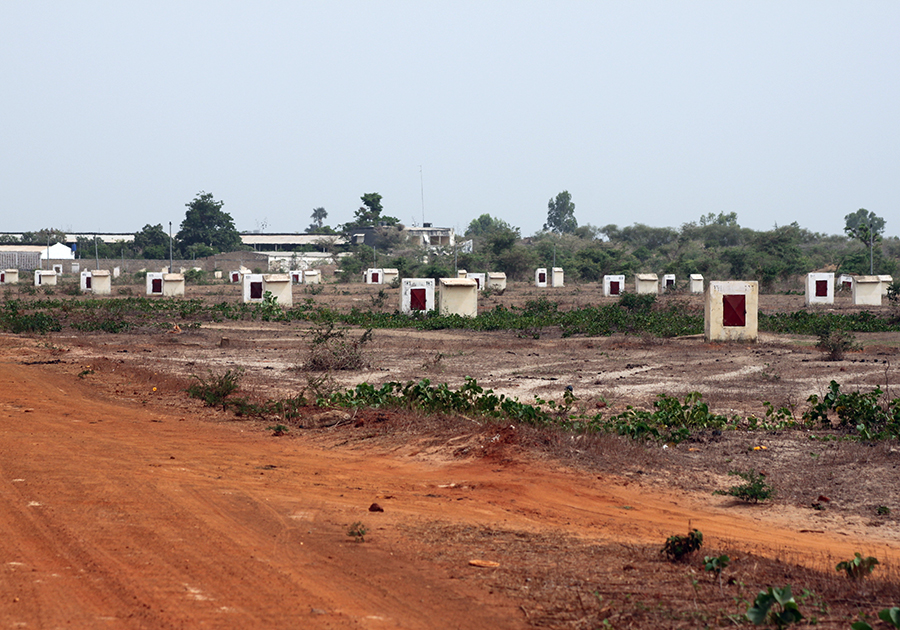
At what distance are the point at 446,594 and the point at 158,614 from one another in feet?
4.93

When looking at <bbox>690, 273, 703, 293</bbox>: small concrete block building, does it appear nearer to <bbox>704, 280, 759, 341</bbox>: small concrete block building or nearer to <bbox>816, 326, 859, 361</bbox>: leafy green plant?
<bbox>704, 280, 759, 341</bbox>: small concrete block building

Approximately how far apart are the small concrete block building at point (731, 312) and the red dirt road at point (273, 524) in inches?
580

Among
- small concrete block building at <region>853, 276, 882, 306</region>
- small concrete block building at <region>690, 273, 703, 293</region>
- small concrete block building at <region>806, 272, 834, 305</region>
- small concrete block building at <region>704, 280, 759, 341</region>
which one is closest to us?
small concrete block building at <region>704, 280, 759, 341</region>

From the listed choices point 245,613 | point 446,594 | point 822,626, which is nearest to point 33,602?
point 245,613

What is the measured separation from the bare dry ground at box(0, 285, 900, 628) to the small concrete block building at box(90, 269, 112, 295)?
3922 cm

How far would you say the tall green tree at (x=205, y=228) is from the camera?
99.3 metres

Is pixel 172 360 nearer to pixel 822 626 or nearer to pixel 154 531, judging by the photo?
pixel 154 531

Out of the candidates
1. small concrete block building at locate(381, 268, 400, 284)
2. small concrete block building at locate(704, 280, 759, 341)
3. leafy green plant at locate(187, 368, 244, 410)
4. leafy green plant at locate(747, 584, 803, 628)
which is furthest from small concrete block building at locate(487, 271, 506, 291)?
leafy green plant at locate(747, 584, 803, 628)

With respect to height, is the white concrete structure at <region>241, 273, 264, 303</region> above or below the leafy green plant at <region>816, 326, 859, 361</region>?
above

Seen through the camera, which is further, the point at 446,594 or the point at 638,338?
the point at 638,338

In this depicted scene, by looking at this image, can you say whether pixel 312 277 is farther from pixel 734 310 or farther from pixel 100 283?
pixel 734 310

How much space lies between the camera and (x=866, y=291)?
38.5m

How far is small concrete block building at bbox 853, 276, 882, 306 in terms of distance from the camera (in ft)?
125

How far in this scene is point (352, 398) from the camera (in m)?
11.3
